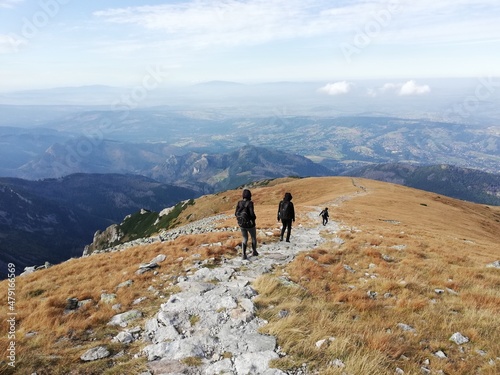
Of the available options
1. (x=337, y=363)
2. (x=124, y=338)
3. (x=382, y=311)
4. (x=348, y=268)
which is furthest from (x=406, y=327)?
(x=124, y=338)

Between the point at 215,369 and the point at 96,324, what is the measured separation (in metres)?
4.91

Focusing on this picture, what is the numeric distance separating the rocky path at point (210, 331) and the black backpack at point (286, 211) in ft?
23.7

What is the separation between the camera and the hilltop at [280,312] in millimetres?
7059

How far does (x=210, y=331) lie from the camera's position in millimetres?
8398

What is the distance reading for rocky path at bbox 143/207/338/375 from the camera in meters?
6.88

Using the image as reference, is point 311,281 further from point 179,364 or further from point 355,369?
point 179,364

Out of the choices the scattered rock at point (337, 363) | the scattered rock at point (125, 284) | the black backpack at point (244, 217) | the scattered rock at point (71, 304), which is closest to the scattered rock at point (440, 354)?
the scattered rock at point (337, 363)

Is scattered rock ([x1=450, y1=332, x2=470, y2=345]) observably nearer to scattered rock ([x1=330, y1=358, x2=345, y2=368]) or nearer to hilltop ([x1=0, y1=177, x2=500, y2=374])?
hilltop ([x1=0, y1=177, x2=500, y2=374])

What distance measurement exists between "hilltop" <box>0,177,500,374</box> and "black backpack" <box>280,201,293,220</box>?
2263mm

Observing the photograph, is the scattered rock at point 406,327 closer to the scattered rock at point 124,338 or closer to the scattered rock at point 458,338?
the scattered rock at point 458,338

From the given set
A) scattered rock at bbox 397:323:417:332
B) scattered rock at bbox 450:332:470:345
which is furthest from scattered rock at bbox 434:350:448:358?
scattered rock at bbox 397:323:417:332

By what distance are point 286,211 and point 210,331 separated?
40.1ft

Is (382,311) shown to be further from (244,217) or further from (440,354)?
(244,217)

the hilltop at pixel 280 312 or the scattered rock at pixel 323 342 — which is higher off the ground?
the scattered rock at pixel 323 342
